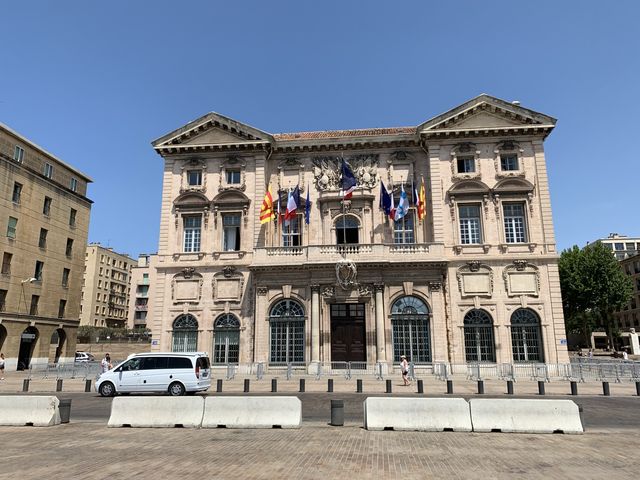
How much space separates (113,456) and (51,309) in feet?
127

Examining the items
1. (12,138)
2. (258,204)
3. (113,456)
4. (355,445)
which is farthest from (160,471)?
(12,138)

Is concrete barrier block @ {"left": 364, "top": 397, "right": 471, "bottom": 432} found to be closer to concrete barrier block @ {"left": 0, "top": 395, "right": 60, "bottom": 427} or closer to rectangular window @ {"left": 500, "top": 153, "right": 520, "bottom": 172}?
concrete barrier block @ {"left": 0, "top": 395, "right": 60, "bottom": 427}

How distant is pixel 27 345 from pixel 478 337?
37.4 m

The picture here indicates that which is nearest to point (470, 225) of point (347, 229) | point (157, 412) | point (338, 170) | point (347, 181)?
point (347, 229)

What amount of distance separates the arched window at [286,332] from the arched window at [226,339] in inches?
96.6

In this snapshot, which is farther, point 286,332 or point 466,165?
point 466,165

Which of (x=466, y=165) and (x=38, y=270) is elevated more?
(x=466, y=165)

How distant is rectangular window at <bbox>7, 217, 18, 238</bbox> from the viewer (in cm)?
3771

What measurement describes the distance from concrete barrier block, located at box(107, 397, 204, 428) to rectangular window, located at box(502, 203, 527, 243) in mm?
24131

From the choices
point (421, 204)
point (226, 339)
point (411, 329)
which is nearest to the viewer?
point (411, 329)

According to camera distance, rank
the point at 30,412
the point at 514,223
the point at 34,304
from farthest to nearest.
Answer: the point at 34,304
the point at 514,223
the point at 30,412

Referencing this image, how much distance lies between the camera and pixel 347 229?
3209 cm

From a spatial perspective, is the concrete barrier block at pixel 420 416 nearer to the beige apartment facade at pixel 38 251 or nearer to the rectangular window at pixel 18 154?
the beige apartment facade at pixel 38 251

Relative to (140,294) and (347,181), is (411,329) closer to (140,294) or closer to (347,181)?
(347,181)
